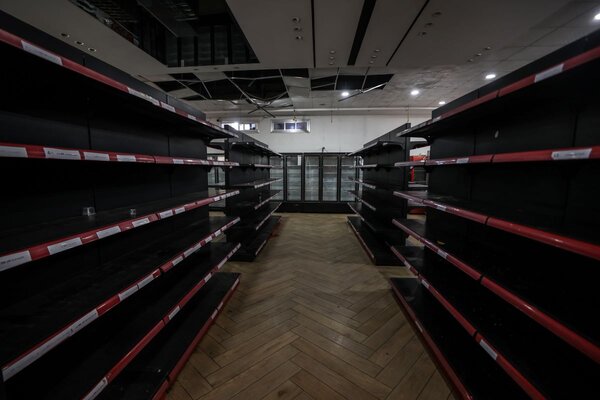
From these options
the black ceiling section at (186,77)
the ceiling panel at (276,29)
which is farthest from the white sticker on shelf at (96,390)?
the black ceiling section at (186,77)

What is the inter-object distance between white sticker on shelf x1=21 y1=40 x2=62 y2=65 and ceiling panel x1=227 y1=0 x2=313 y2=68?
7.68ft

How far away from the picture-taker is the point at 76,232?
43.1 inches

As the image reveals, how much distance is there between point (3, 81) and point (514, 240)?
10.4 ft

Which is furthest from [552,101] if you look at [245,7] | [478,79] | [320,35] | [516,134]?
[478,79]

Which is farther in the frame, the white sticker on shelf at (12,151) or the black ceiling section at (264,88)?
the black ceiling section at (264,88)

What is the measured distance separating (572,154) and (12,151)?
2080 millimetres

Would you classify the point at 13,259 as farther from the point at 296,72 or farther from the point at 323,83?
the point at 323,83

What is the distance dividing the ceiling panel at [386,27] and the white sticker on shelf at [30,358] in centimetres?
366

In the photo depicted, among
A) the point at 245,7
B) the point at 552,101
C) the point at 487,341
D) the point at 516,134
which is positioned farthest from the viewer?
the point at 245,7

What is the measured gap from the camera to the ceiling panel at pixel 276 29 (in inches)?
104

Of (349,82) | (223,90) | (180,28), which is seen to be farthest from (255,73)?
(349,82)

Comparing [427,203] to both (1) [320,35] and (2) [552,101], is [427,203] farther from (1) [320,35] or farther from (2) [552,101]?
(1) [320,35]

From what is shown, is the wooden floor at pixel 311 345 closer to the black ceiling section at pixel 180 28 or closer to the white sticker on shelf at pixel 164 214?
the white sticker on shelf at pixel 164 214

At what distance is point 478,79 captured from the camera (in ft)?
17.2
